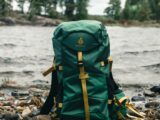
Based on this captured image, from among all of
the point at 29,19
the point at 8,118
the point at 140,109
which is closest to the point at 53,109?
the point at 8,118

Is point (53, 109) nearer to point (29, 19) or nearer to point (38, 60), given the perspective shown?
point (38, 60)

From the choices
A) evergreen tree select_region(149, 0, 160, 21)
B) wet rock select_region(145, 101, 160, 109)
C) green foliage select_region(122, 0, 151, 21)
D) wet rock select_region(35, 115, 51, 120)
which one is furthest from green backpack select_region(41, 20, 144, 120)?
evergreen tree select_region(149, 0, 160, 21)

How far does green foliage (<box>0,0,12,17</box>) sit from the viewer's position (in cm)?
8999

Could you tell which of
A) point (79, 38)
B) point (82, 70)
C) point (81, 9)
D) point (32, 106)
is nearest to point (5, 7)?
point (81, 9)

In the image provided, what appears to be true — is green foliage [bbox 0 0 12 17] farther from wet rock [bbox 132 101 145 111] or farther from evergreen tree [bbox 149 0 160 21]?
wet rock [bbox 132 101 145 111]

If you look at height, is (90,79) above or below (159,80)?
above

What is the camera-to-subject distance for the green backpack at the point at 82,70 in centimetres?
639

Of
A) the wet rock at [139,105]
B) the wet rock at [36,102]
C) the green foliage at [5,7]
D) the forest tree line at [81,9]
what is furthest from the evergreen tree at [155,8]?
the wet rock at [36,102]

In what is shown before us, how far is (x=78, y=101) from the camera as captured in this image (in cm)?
639

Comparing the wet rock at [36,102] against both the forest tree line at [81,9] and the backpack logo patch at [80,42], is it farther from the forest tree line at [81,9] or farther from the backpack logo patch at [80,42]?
the forest tree line at [81,9]

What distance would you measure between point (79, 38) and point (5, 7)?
88242mm

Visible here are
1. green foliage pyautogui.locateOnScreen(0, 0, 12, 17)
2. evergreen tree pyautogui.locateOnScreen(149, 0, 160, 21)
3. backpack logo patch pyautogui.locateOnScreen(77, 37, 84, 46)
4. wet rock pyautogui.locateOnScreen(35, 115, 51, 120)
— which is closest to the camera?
backpack logo patch pyautogui.locateOnScreen(77, 37, 84, 46)

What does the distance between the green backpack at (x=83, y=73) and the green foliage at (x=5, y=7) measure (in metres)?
83.5

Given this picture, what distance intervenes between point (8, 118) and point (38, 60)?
1192 centimetres
